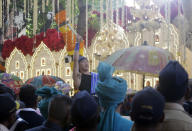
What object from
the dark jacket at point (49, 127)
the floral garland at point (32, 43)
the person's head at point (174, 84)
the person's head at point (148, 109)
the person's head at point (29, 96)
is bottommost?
the dark jacket at point (49, 127)

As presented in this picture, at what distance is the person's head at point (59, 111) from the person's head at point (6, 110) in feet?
1.14

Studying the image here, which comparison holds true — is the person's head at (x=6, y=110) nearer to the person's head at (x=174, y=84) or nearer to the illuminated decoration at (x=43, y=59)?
the person's head at (x=174, y=84)

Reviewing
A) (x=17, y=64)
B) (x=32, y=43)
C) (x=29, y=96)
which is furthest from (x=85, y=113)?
(x=17, y=64)

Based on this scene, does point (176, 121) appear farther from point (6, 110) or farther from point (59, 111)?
point (6, 110)

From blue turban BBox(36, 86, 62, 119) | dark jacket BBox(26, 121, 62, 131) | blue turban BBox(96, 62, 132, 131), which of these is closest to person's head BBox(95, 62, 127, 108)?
blue turban BBox(96, 62, 132, 131)

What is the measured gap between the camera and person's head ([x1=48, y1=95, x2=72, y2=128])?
2588 mm

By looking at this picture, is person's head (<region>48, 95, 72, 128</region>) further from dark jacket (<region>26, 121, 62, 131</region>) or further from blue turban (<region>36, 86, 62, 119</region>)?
blue turban (<region>36, 86, 62, 119</region>)

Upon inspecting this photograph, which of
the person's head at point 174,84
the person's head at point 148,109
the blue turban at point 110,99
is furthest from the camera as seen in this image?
the blue turban at point 110,99

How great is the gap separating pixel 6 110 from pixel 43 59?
44.7 feet

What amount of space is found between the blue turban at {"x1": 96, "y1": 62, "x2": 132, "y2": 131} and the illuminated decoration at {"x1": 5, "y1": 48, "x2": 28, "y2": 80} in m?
14.5

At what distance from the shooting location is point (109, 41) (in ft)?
46.7

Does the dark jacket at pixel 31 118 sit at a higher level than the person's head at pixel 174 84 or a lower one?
lower

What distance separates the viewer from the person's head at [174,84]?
220 centimetres

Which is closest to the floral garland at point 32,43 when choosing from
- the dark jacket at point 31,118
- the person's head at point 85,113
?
the dark jacket at point 31,118
